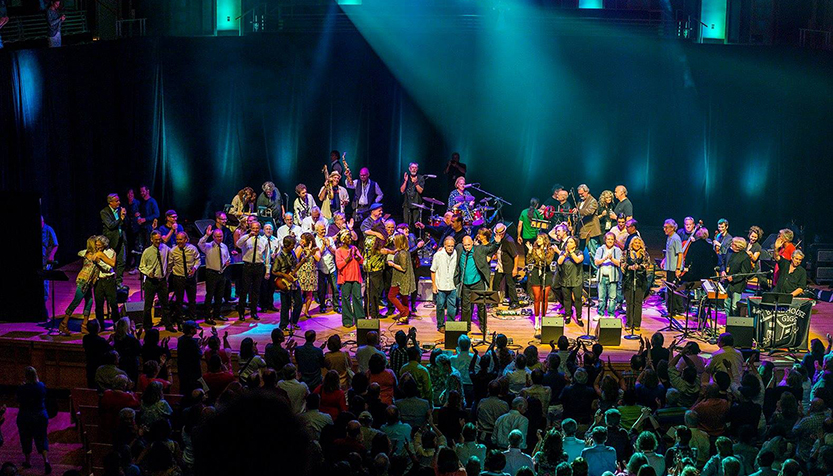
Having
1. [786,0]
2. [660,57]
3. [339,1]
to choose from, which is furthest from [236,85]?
[786,0]

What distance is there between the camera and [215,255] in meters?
13.1

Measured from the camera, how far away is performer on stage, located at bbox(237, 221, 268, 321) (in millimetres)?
13359

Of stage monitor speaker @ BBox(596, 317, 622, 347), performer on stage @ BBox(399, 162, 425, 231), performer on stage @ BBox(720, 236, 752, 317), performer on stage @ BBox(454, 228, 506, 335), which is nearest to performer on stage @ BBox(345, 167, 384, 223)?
performer on stage @ BBox(399, 162, 425, 231)

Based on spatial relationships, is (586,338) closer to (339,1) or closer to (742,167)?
(742,167)

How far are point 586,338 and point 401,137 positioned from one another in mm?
9399

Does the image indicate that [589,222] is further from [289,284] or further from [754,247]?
[289,284]

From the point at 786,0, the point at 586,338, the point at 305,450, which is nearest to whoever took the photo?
the point at 305,450

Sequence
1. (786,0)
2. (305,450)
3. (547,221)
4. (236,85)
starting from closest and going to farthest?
(305,450) → (547,221) → (236,85) → (786,0)

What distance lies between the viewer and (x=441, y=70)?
808 inches

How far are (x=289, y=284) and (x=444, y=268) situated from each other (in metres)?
2.34

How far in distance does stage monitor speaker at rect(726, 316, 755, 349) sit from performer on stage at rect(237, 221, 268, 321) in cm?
694

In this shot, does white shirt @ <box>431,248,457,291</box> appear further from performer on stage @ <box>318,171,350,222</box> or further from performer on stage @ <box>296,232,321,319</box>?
performer on stage @ <box>318,171,350,222</box>

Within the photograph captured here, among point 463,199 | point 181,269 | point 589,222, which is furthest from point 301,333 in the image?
point 589,222

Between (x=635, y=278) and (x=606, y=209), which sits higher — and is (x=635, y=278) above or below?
below
